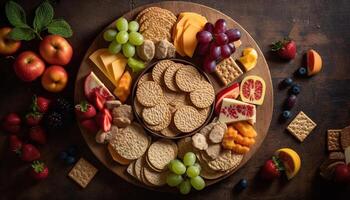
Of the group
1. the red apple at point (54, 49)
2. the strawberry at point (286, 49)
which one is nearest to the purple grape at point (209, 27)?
the strawberry at point (286, 49)

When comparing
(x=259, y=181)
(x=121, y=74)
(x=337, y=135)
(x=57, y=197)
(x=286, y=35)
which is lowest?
(x=57, y=197)

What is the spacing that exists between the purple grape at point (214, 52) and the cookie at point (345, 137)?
0.86m

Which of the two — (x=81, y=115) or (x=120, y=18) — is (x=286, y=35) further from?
(x=81, y=115)

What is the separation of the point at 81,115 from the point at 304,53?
1259 millimetres

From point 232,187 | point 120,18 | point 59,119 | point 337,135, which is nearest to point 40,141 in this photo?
point 59,119

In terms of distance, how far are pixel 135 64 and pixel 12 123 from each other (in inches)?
27.1

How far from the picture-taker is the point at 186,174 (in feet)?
7.88

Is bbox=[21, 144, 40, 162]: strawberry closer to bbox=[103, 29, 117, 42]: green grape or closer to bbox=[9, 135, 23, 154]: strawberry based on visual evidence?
bbox=[9, 135, 23, 154]: strawberry

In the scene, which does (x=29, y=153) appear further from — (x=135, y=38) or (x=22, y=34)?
(x=135, y=38)

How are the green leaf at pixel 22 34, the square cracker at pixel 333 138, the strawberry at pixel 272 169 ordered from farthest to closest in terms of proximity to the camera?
the square cracker at pixel 333 138 < the strawberry at pixel 272 169 < the green leaf at pixel 22 34

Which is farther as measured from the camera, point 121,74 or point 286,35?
point 286,35

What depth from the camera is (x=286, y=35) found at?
105 inches

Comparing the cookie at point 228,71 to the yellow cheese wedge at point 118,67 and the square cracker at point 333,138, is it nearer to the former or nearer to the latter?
the yellow cheese wedge at point 118,67

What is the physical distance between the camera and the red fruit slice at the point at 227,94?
243 cm
